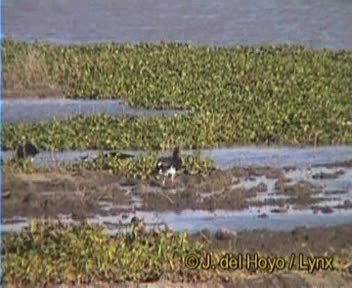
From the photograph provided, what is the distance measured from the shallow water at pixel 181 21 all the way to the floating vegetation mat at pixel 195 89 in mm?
1582

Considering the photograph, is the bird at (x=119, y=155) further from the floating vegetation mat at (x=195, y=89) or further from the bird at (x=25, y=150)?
the bird at (x=25, y=150)

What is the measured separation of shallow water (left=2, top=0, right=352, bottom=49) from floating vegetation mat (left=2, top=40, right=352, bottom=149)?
1.58 meters

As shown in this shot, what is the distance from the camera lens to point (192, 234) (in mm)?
6984

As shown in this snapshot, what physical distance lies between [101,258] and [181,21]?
1270cm

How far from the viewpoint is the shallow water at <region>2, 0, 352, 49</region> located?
17172mm

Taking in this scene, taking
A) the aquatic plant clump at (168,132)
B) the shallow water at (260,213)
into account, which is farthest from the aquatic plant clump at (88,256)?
the aquatic plant clump at (168,132)

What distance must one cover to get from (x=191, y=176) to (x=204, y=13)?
432 inches

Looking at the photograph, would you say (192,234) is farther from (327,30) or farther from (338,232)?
(327,30)

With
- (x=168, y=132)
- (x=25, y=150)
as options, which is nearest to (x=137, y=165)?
(x=25, y=150)

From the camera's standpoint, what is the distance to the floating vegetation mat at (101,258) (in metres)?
5.89

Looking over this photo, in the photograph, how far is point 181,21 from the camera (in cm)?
1842

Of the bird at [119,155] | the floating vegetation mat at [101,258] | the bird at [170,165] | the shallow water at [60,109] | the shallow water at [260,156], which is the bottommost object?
the shallow water at [60,109]

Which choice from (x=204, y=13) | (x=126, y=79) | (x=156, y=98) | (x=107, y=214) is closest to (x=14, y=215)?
(x=107, y=214)

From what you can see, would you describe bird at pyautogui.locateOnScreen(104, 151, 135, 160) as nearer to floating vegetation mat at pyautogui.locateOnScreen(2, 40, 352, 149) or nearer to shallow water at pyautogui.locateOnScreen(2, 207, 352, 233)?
floating vegetation mat at pyautogui.locateOnScreen(2, 40, 352, 149)
